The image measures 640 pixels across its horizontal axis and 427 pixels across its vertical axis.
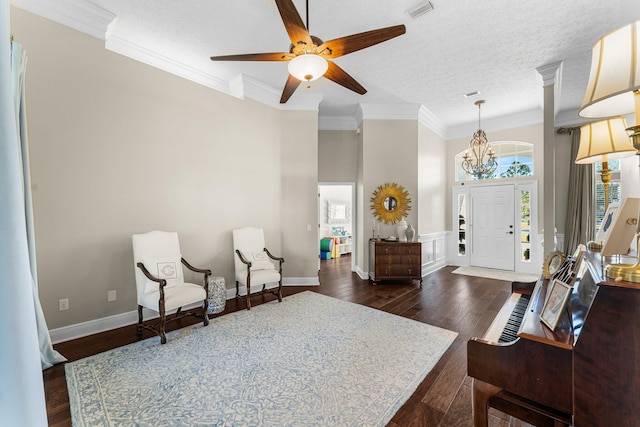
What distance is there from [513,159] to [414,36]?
428cm

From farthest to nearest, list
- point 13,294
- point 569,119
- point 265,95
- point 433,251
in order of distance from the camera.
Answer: point 433,251
point 569,119
point 265,95
point 13,294

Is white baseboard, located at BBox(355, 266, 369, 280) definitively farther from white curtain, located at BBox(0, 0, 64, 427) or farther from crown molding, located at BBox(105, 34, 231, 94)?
white curtain, located at BBox(0, 0, 64, 427)

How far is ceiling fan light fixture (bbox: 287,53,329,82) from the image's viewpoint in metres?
2.21

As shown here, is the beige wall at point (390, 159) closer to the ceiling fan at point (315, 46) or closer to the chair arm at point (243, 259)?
the chair arm at point (243, 259)

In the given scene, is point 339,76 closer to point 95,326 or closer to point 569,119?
point 95,326

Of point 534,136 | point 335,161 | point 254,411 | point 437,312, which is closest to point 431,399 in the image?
point 254,411

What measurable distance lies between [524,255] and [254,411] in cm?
622

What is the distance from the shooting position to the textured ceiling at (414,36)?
2.70 m

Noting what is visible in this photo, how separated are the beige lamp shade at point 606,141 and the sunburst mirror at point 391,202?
3.60 m

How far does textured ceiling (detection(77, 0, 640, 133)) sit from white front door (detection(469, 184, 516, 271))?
219 centimetres

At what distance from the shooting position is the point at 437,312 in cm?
358

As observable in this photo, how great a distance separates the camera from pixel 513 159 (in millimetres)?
5922

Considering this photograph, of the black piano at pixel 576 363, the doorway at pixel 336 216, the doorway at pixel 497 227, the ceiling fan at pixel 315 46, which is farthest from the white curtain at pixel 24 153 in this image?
the doorway at pixel 497 227

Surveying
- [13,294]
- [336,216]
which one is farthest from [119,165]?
[336,216]
